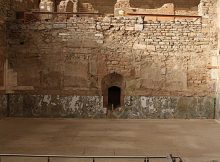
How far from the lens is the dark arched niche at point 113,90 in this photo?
13.1 metres

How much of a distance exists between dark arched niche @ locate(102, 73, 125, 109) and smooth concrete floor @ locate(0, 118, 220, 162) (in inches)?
49.1

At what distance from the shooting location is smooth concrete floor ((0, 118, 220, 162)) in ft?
23.7

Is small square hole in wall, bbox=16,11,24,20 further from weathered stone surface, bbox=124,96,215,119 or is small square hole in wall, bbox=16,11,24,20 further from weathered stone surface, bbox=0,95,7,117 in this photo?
weathered stone surface, bbox=124,96,215,119

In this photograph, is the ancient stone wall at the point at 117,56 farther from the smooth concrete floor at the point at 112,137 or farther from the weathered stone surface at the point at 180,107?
the smooth concrete floor at the point at 112,137

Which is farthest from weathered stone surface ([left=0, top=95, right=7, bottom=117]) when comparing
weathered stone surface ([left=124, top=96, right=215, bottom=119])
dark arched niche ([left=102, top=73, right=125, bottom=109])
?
weathered stone surface ([left=124, top=96, right=215, bottom=119])

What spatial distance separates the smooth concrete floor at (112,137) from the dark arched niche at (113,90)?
1.25m

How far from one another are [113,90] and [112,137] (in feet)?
15.7

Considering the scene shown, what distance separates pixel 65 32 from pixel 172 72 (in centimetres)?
408

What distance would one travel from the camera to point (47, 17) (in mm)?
13664

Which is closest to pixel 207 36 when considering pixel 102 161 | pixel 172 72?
pixel 172 72

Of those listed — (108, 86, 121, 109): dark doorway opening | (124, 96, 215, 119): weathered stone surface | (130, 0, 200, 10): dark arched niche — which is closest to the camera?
(124, 96, 215, 119): weathered stone surface

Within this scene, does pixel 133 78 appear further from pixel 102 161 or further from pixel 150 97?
pixel 102 161

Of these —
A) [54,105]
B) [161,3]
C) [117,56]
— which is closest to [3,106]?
[54,105]

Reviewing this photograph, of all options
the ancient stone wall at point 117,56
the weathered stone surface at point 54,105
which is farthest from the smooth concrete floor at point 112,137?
the ancient stone wall at point 117,56
